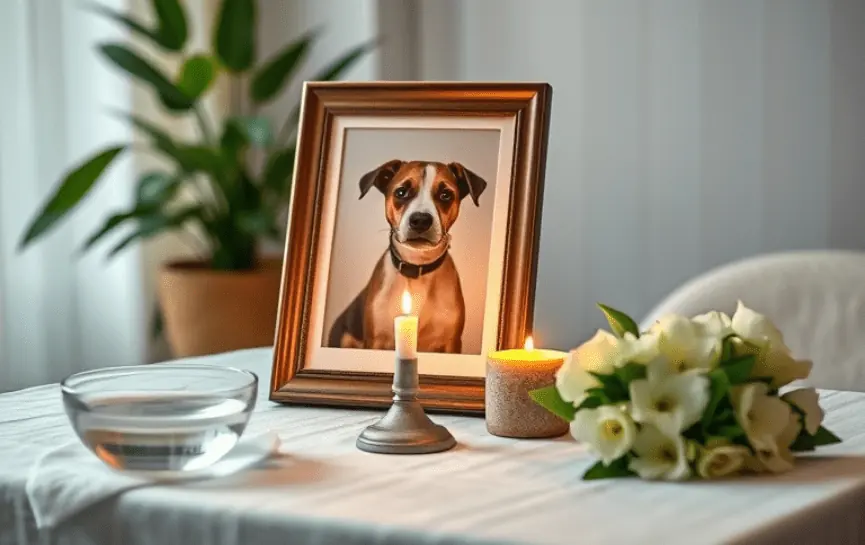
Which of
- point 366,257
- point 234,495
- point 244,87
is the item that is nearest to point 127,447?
point 234,495

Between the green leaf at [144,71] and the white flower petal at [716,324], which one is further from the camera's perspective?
the green leaf at [144,71]

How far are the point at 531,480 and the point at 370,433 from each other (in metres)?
0.17

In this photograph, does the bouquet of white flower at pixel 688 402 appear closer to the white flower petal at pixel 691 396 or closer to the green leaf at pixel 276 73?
the white flower petal at pixel 691 396

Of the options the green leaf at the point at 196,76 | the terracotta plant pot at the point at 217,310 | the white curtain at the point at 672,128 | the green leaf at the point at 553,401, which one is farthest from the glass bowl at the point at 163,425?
the green leaf at the point at 196,76

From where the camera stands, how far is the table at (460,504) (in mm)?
800

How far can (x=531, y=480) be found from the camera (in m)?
0.94

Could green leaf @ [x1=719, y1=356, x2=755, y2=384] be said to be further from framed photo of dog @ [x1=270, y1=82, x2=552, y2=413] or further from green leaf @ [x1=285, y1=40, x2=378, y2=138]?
green leaf @ [x1=285, y1=40, x2=378, y2=138]

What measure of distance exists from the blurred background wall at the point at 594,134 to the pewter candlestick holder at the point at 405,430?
5.46 feet

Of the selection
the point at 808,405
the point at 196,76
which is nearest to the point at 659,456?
the point at 808,405

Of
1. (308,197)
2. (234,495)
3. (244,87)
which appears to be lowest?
(234,495)

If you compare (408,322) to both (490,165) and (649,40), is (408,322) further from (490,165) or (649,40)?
(649,40)

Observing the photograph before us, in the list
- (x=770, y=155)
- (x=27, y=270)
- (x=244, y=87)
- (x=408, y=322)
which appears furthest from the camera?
(x=244, y=87)

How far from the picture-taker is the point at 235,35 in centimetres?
303

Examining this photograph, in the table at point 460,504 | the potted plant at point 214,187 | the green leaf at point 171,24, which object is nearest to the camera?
the table at point 460,504
